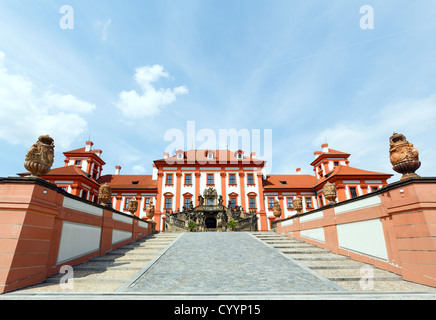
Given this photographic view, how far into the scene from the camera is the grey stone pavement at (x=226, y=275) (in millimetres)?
5707

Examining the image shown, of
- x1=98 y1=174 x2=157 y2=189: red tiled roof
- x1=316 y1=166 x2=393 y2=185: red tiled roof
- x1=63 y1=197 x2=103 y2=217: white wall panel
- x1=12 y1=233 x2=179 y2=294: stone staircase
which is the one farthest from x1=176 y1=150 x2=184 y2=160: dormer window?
x1=12 y1=233 x2=179 y2=294: stone staircase

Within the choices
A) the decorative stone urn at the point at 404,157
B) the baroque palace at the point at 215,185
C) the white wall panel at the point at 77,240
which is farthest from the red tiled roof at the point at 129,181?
the decorative stone urn at the point at 404,157

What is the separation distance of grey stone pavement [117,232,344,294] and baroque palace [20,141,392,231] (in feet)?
61.0

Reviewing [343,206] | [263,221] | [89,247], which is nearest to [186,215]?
[263,221]

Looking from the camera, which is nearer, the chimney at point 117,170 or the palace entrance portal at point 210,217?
the palace entrance portal at point 210,217

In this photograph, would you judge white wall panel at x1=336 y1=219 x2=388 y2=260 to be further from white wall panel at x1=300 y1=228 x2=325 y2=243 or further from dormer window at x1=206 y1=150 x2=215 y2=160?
dormer window at x1=206 y1=150 x2=215 y2=160

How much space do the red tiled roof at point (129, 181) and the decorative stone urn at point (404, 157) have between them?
1193 inches

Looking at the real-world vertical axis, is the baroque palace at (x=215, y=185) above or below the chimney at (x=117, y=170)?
below

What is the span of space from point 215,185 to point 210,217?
485 cm

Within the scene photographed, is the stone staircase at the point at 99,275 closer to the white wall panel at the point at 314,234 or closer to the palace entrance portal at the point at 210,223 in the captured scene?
the white wall panel at the point at 314,234

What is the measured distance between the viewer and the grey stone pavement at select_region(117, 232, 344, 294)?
18.7ft

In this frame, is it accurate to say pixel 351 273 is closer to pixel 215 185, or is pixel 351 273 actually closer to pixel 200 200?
pixel 200 200
